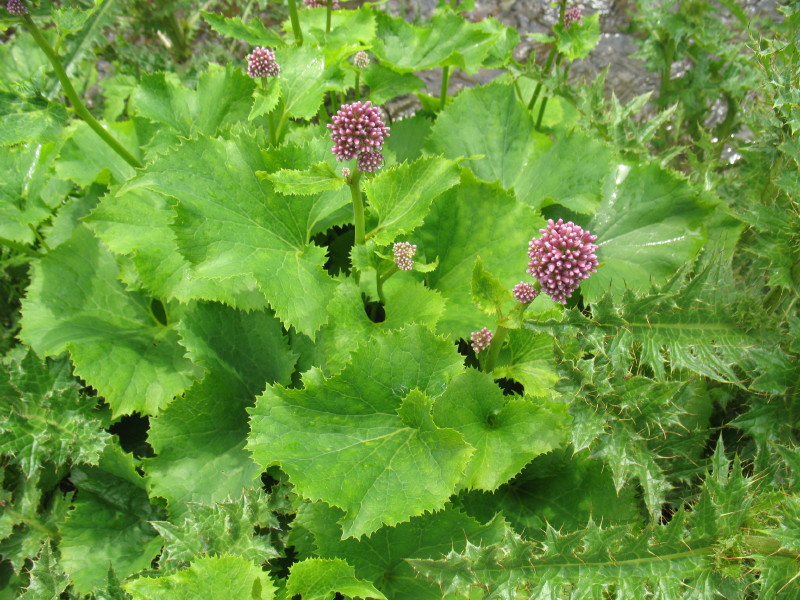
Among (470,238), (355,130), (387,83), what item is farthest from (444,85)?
(355,130)

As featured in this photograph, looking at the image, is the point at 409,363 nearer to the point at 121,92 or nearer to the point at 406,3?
the point at 121,92

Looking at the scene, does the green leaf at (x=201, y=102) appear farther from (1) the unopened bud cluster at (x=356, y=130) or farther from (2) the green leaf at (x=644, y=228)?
(2) the green leaf at (x=644, y=228)

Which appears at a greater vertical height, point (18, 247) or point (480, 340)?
point (18, 247)

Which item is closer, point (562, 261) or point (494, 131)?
point (562, 261)

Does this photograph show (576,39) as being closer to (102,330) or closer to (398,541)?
(398,541)

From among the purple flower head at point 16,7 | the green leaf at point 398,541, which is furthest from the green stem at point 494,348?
the purple flower head at point 16,7

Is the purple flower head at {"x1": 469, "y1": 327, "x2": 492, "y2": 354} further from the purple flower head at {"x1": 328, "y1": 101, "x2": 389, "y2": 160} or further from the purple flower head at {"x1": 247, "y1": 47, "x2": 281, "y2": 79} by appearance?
the purple flower head at {"x1": 247, "y1": 47, "x2": 281, "y2": 79}
